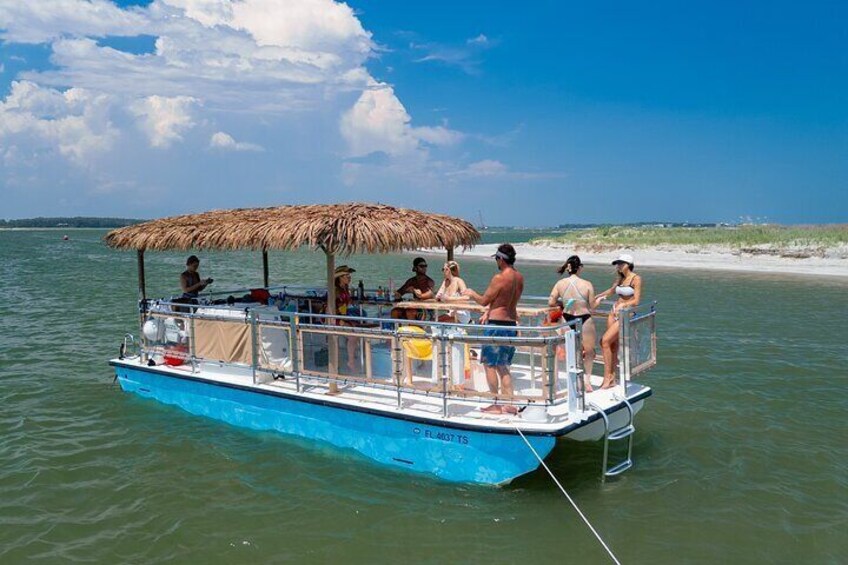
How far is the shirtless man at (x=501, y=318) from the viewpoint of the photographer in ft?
24.9

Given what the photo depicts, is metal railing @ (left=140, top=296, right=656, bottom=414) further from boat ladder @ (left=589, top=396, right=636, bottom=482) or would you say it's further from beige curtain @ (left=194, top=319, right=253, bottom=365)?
boat ladder @ (left=589, top=396, right=636, bottom=482)

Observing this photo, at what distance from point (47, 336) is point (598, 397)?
53.7 ft

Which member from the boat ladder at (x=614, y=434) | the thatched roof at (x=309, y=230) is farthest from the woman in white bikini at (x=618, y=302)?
the thatched roof at (x=309, y=230)

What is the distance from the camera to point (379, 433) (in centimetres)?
816

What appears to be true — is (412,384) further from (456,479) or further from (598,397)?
(598,397)

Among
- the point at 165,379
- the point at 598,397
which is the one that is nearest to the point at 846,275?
the point at 598,397

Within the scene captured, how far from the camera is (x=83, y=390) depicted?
1261cm

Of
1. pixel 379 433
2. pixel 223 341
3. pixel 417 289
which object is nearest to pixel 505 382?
pixel 379 433

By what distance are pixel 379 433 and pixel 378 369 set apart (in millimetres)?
924

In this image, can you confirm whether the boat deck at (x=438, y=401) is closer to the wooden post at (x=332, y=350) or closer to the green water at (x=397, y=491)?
the wooden post at (x=332, y=350)

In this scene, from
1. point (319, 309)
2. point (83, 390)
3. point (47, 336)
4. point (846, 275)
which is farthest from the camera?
point (846, 275)

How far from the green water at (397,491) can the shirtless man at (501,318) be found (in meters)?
1.24

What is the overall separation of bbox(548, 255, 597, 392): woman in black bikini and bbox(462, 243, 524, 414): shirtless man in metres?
0.72

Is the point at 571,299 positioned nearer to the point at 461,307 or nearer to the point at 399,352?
the point at 461,307
